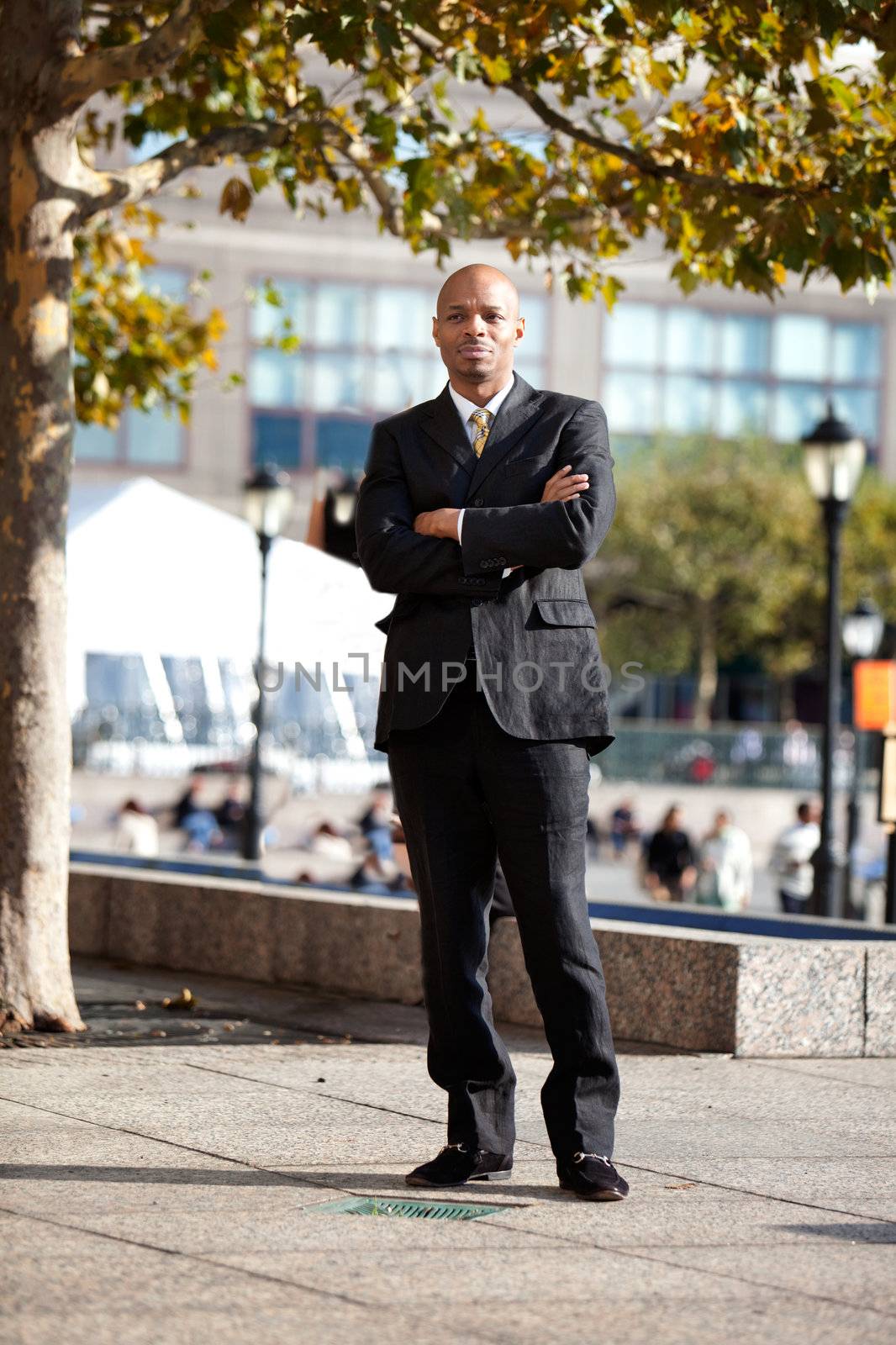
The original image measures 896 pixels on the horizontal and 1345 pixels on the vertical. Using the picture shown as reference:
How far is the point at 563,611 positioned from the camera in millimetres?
4613

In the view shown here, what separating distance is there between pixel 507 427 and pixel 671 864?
1660 cm

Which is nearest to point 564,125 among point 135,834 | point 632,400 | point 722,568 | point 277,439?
point 135,834

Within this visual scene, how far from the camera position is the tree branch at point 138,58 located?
283 inches

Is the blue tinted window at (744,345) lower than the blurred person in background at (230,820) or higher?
higher

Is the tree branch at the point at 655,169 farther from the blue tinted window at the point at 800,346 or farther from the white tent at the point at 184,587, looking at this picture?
the blue tinted window at the point at 800,346

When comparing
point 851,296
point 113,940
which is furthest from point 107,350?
point 851,296

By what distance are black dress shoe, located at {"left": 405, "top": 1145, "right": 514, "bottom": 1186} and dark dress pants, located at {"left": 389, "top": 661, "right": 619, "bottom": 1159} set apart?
3 cm

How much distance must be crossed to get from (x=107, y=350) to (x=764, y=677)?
157 ft

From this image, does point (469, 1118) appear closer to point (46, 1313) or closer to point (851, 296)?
point (46, 1313)

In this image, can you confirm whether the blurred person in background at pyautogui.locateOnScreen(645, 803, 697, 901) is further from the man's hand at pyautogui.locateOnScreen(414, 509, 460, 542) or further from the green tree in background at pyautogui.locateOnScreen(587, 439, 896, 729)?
the green tree in background at pyautogui.locateOnScreen(587, 439, 896, 729)

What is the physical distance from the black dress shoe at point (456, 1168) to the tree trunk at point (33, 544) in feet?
9.49

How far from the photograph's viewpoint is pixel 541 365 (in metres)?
54.7

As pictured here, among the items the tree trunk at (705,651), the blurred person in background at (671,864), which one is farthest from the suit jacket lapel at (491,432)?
the tree trunk at (705,651)

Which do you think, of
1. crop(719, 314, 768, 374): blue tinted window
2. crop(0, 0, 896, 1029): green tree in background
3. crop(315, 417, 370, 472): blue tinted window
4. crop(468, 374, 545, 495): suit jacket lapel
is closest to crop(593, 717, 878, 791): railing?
crop(315, 417, 370, 472): blue tinted window
